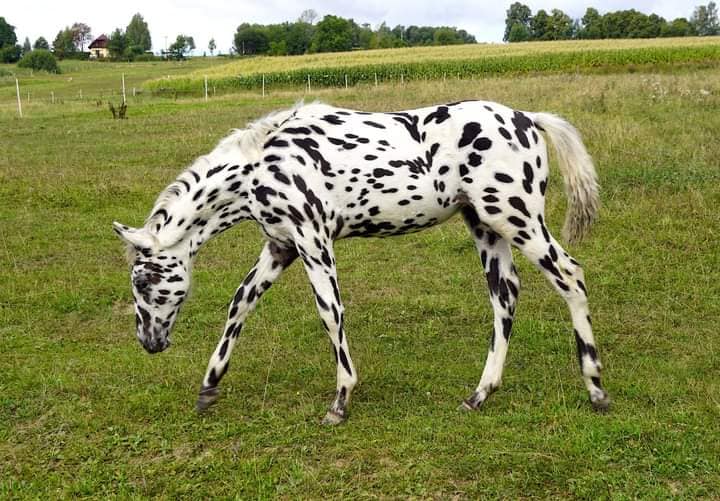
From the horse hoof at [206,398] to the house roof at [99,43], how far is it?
140019 mm

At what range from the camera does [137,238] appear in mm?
4906

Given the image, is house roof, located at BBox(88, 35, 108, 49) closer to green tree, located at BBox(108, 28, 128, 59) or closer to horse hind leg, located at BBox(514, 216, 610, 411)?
green tree, located at BBox(108, 28, 128, 59)

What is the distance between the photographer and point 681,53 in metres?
40.1

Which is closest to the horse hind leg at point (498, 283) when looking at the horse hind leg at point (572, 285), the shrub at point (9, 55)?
the horse hind leg at point (572, 285)

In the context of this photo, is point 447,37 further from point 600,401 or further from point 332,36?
point 600,401

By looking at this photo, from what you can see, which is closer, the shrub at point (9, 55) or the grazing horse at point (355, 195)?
the grazing horse at point (355, 195)

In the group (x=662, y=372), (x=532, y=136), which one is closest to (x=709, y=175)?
(x=662, y=372)

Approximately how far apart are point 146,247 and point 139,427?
1206 mm

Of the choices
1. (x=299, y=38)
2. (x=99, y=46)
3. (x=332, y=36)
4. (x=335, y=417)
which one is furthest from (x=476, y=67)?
(x=99, y=46)

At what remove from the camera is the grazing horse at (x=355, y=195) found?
191 inches

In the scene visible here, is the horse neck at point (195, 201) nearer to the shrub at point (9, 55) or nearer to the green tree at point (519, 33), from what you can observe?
the green tree at point (519, 33)

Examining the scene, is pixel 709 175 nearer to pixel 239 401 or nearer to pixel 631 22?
pixel 239 401

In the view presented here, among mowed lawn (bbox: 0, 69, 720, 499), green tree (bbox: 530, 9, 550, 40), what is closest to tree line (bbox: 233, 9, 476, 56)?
green tree (bbox: 530, 9, 550, 40)

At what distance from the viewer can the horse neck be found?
4.98 m
